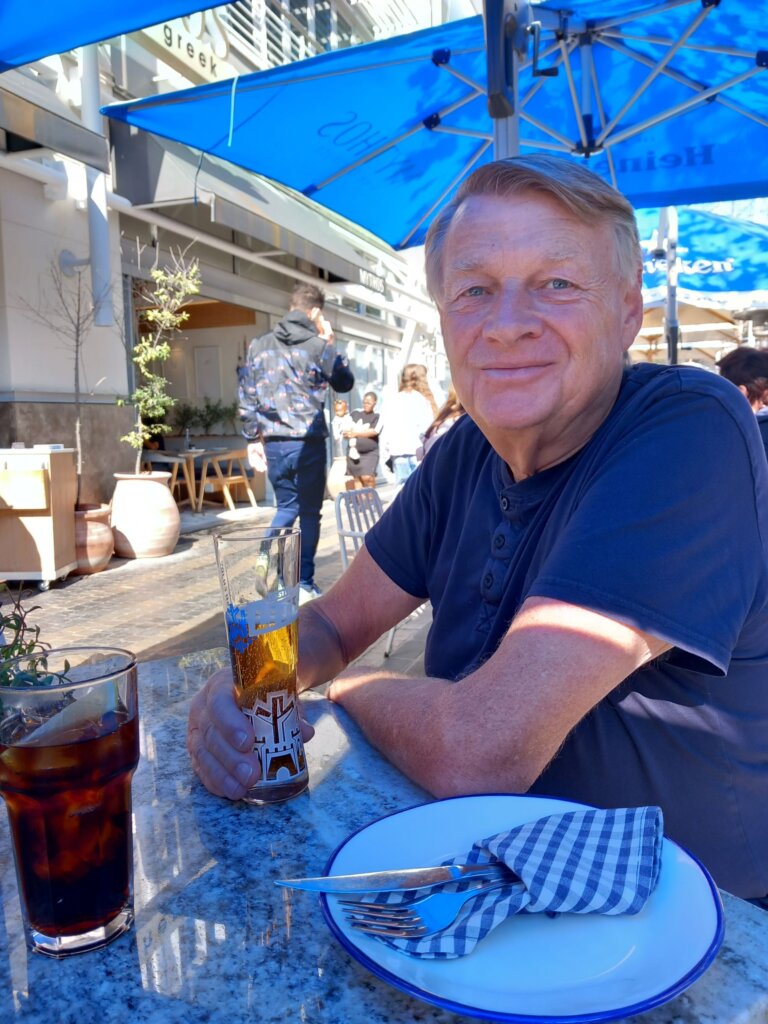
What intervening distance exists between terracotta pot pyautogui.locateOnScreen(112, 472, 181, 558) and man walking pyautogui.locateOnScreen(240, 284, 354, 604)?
1.67 meters

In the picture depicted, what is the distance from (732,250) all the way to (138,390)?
20.5 ft

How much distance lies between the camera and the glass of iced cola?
27.4 inches

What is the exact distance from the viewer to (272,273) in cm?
1233

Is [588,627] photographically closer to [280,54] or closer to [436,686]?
[436,686]

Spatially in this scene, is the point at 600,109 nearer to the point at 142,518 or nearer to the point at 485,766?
the point at 485,766

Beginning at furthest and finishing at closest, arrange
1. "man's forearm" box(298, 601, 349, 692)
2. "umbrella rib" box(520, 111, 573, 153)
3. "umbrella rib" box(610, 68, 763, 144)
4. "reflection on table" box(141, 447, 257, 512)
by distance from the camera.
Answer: "reflection on table" box(141, 447, 257, 512) → "umbrella rib" box(520, 111, 573, 153) → "umbrella rib" box(610, 68, 763, 144) → "man's forearm" box(298, 601, 349, 692)

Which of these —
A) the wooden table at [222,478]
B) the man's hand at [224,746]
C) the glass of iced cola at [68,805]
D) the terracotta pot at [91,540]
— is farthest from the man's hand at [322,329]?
the glass of iced cola at [68,805]

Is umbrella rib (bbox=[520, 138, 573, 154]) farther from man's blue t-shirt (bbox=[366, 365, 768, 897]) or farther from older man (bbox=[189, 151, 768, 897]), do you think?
man's blue t-shirt (bbox=[366, 365, 768, 897])

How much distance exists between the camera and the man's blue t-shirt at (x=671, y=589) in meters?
1.05

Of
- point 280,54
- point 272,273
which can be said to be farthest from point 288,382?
point 280,54

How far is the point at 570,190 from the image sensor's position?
1.38 meters

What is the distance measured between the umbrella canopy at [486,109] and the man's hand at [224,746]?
9.33 ft

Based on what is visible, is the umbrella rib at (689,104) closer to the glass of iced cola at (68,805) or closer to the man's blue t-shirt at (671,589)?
the man's blue t-shirt at (671,589)

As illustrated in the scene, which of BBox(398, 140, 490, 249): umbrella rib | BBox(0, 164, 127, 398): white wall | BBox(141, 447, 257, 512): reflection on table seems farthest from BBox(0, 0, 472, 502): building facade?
BBox(141, 447, 257, 512): reflection on table
